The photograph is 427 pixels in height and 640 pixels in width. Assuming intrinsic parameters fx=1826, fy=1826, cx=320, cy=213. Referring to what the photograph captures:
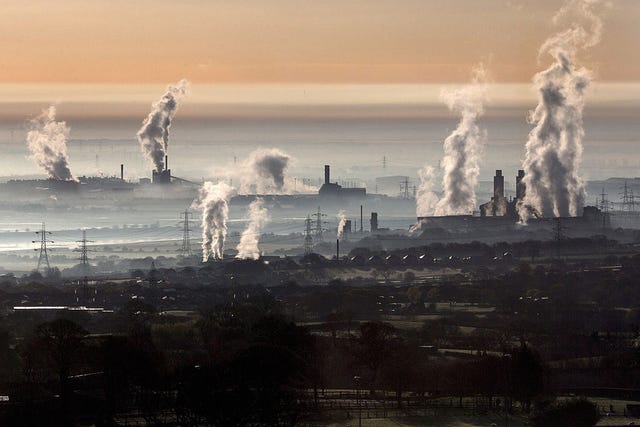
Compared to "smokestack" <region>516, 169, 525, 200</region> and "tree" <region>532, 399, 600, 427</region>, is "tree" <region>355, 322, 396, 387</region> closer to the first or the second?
"tree" <region>532, 399, 600, 427</region>

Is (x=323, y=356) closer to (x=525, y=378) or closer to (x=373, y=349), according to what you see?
(x=373, y=349)

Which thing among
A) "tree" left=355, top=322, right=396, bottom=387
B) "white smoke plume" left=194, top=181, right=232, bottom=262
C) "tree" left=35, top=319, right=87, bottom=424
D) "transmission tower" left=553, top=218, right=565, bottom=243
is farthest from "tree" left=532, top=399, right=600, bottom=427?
"white smoke plume" left=194, top=181, right=232, bottom=262

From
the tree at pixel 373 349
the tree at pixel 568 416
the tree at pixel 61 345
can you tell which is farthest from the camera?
the tree at pixel 373 349

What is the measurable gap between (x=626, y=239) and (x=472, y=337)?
274 ft

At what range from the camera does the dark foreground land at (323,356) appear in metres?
45.2

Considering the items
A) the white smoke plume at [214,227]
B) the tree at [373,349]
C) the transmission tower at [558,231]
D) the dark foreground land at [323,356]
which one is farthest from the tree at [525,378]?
the white smoke plume at [214,227]

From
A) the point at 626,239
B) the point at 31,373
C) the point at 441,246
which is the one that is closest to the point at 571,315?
the point at 31,373

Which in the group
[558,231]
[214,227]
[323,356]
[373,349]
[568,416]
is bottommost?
[568,416]

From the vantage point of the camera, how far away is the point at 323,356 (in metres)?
57.6

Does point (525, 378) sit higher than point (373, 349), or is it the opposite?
point (373, 349)

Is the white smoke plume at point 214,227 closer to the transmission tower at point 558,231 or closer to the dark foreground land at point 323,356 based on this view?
the transmission tower at point 558,231

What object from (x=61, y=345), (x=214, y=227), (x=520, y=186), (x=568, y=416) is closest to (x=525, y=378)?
(x=568, y=416)

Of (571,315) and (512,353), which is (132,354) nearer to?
(512,353)

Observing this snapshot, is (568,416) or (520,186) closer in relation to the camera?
(568,416)
